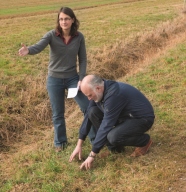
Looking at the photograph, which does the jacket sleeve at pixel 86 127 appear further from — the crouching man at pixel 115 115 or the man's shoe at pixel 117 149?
the man's shoe at pixel 117 149

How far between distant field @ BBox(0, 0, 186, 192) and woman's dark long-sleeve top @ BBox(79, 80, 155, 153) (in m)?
0.63

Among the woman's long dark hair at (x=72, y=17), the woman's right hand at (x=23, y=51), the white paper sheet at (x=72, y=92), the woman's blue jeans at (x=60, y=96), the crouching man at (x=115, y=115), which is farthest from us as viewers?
the woman's blue jeans at (x=60, y=96)

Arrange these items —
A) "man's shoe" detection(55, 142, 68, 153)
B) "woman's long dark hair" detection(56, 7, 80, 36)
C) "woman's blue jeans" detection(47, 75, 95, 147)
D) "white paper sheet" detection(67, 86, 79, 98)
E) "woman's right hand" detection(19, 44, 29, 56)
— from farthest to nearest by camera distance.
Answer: "man's shoe" detection(55, 142, 68, 153) → "woman's blue jeans" detection(47, 75, 95, 147) → "white paper sheet" detection(67, 86, 79, 98) → "woman's long dark hair" detection(56, 7, 80, 36) → "woman's right hand" detection(19, 44, 29, 56)

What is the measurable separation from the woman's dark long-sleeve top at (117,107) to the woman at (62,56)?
81 cm

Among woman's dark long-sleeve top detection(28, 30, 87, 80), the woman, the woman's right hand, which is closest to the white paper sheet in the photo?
the woman

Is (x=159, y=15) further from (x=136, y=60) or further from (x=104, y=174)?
(x=104, y=174)

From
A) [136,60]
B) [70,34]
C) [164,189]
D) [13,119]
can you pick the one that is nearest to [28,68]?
[13,119]

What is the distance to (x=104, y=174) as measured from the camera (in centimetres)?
437

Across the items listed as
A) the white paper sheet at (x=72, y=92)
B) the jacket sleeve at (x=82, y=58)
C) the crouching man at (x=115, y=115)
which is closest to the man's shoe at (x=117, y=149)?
the crouching man at (x=115, y=115)

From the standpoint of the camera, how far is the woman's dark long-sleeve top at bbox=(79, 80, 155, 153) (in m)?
4.07

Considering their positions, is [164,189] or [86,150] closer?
[164,189]

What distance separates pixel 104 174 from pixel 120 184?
30 cm

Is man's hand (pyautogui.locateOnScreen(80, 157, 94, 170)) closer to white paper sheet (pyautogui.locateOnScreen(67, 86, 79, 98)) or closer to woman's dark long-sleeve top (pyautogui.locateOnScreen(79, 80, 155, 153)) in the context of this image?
woman's dark long-sleeve top (pyautogui.locateOnScreen(79, 80, 155, 153))

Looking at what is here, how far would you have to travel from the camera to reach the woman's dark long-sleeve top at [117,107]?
13.4 feet
